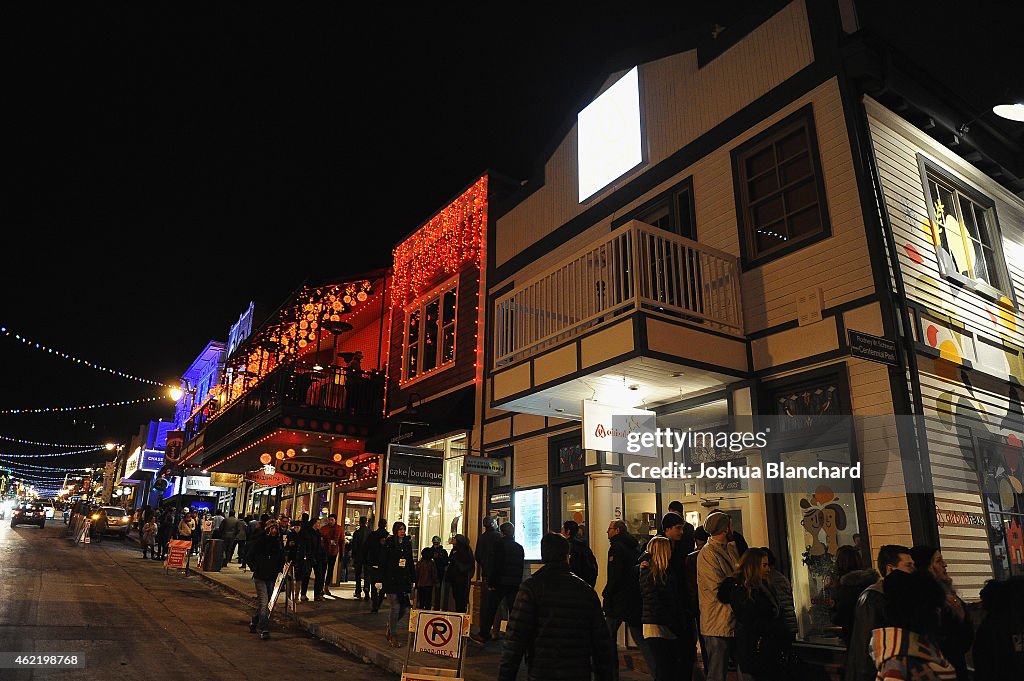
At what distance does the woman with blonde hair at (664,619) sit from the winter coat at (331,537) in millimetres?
11267

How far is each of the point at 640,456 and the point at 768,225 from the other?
12.9ft

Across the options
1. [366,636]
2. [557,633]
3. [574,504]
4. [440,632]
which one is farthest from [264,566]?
[557,633]

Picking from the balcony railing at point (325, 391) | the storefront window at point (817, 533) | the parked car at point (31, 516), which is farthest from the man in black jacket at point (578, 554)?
the parked car at point (31, 516)

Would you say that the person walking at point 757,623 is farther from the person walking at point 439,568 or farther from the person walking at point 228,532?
the person walking at point 228,532

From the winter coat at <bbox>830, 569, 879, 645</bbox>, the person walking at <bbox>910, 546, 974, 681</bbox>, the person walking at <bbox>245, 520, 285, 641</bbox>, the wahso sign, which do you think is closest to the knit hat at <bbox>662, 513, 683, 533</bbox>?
the winter coat at <bbox>830, 569, 879, 645</bbox>

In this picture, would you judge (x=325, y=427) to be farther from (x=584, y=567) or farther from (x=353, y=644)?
(x=584, y=567)

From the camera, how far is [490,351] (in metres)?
15.0

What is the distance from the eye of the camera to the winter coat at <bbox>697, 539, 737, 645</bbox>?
233 inches

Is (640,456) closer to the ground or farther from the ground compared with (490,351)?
closer to the ground

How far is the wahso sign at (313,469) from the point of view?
19.0 m

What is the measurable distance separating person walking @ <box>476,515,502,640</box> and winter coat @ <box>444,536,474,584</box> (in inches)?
10.8

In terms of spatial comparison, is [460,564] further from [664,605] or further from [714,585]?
[714,585]

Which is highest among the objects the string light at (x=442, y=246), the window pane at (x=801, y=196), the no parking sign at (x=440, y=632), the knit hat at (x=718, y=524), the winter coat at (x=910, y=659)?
the string light at (x=442, y=246)

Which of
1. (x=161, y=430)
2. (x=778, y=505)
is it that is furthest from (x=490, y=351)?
(x=161, y=430)
